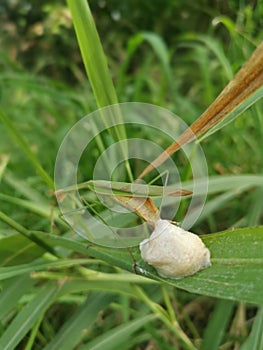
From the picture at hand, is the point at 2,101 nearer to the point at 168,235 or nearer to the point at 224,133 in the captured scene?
the point at 224,133

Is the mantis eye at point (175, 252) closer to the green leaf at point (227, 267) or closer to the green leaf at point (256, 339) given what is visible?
the green leaf at point (227, 267)

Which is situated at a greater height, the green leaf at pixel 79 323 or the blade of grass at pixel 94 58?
the blade of grass at pixel 94 58

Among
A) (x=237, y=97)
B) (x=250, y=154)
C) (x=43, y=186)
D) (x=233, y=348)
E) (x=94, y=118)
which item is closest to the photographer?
(x=237, y=97)

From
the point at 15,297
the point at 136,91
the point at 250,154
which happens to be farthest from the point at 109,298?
the point at 136,91

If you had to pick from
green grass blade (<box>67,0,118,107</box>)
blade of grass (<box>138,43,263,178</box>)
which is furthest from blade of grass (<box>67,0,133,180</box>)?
blade of grass (<box>138,43,263,178</box>)

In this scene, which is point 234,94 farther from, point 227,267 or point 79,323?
point 79,323

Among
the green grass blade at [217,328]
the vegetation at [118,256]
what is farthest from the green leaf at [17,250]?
the green grass blade at [217,328]

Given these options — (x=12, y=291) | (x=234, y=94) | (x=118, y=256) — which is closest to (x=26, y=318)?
(x=12, y=291)
